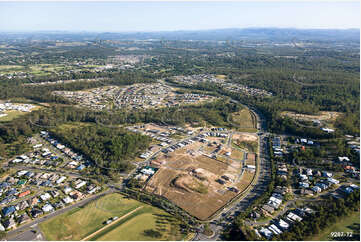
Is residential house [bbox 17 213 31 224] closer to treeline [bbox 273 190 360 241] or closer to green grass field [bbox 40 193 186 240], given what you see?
green grass field [bbox 40 193 186 240]

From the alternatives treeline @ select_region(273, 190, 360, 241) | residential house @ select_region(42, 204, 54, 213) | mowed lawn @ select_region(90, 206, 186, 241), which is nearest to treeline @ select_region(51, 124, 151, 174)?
residential house @ select_region(42, 204, 54, 213)

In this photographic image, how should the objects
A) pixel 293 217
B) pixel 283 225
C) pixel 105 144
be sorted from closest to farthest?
pixel 283 225 < pixel 293 217 < pixel 105 144

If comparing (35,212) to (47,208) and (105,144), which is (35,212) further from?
(105,144)

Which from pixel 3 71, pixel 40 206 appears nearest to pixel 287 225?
pixel 40 206

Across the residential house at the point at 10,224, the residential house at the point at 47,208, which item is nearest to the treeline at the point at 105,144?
the residential house at the point at 47,208

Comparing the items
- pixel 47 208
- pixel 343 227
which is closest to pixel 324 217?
pixel 343 227

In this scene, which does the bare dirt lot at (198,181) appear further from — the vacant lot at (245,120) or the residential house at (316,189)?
the vacant lot at (245,120)

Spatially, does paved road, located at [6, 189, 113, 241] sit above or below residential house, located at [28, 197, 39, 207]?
below
